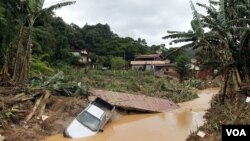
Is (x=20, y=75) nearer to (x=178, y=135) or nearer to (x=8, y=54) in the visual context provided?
(x=8, y=54)

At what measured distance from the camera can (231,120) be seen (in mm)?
12156

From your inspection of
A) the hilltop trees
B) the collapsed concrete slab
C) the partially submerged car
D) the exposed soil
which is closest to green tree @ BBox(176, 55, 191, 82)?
the collapsed concrete slab

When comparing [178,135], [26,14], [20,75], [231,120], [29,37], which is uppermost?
[26,14]

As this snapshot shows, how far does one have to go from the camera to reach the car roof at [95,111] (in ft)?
47.1

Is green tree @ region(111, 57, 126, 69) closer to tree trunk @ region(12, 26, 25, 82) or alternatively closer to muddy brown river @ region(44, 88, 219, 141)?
muddy brown river @ region(44, 88, 219, 141)

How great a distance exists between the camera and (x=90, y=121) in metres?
14.0

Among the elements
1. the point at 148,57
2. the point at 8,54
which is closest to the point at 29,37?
the point at 8,54

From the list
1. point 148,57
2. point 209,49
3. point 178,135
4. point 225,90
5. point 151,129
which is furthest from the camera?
point 148,57

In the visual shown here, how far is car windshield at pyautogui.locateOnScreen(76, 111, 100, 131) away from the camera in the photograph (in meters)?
13.8

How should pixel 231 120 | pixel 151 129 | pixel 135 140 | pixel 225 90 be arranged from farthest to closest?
pixel 225 90 < pixel 151 129 < pixel 135 140 < pixel 231 120

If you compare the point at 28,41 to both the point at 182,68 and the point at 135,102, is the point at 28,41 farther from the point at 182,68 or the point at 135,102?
the point at 182,68

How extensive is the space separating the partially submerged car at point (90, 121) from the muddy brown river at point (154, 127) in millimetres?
271

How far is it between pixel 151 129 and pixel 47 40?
1557cm

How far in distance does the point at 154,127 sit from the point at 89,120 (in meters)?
2.89
